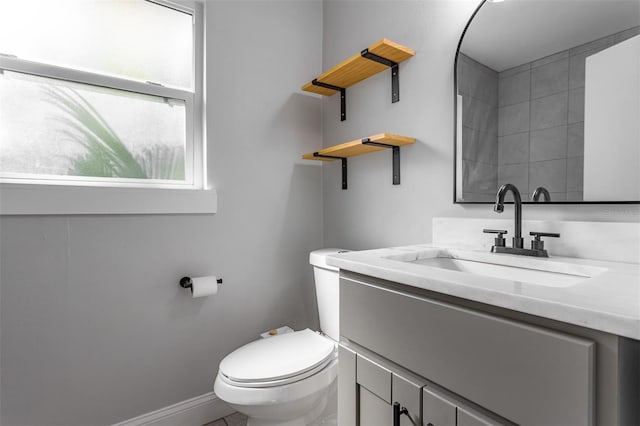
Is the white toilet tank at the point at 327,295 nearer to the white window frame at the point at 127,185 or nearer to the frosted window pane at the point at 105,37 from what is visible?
the white window frame at the point at 127,185

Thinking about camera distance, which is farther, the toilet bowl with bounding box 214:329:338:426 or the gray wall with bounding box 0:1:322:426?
the gray wall with bounding box 0:1:322:426

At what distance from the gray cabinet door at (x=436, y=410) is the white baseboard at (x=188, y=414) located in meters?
1.28

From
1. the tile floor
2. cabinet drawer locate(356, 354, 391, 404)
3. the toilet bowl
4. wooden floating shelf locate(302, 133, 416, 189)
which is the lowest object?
the tile floor

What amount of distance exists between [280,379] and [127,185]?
1077 mm

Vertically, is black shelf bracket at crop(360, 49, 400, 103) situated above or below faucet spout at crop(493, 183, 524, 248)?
above

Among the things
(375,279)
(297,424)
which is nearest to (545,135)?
(375,279)

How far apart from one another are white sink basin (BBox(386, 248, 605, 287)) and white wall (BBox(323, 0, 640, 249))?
0.21 m

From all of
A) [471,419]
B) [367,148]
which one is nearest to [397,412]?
[471,419]

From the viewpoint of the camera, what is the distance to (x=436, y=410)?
72 cm

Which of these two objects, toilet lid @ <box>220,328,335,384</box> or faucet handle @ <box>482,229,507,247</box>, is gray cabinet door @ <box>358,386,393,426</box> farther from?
faucet handle @ <box>482,229,507,247</box>

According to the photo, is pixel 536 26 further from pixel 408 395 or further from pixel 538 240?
pixel 408 395

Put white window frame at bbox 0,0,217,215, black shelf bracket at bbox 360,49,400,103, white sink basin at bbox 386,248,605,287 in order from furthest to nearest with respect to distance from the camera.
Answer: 1. black shelf bracket at bbox 360,49,400,103
2. white window frame at bbox 0,0,217,215
3. white sink basin at bbox 386,248,605,287

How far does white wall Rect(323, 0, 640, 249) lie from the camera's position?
4.47 feet

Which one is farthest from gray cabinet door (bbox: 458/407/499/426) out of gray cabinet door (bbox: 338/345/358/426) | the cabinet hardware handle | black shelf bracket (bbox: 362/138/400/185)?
black shelf bracket (bbox: 362/138/400/185)
